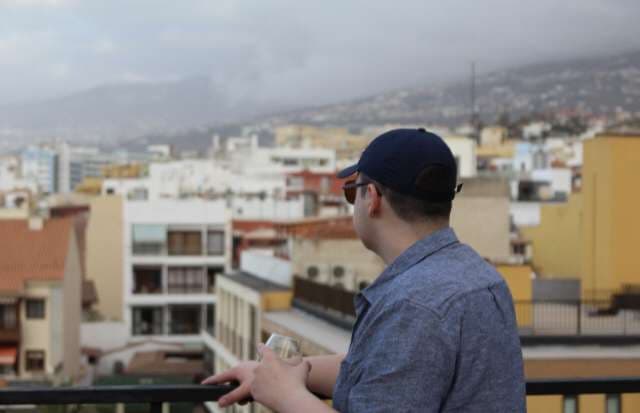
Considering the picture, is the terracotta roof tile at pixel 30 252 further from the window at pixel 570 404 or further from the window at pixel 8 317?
the window at pixel 570 404

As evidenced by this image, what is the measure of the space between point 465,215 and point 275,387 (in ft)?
89.4

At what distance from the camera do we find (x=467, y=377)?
287cm

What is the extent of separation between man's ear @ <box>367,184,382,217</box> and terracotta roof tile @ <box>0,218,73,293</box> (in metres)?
39.9

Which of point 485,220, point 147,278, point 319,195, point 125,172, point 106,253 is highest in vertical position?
point 125,172

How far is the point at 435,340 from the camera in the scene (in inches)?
110

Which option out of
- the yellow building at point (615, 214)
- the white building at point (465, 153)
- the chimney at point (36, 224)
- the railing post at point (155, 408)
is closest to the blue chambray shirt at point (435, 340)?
the railing post at point (155, 408)

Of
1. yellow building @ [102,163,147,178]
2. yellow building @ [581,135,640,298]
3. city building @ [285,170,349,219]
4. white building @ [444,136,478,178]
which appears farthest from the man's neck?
yellow building @ [102,163,147,178]

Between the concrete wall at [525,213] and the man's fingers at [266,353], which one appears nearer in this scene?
the man's fingers at [266,353]

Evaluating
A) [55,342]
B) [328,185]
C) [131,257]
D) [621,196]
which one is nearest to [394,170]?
[621,196]

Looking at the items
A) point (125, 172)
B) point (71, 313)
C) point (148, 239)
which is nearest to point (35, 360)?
point (71, 313)

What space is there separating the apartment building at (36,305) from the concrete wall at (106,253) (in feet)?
46.4

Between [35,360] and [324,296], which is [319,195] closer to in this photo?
[35,360]

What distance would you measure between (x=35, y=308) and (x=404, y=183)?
40.7 meters

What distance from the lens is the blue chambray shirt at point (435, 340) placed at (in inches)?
110
